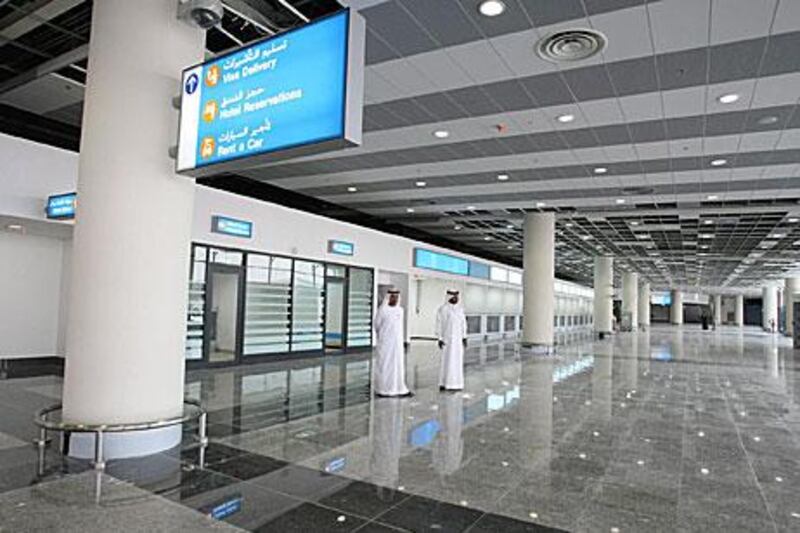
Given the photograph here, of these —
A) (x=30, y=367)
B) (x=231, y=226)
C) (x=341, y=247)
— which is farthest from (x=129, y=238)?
(x=341, y=247)

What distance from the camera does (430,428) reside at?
5.71m

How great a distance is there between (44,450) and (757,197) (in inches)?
588

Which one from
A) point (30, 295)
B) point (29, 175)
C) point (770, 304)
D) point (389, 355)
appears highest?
point (29, 175)

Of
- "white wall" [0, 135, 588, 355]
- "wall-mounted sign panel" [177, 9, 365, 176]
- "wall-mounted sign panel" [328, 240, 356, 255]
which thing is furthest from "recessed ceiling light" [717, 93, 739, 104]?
"wall-mounted sign panel" [328, 240, 356, 255]

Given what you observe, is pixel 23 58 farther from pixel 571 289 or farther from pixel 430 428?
pixel 571 289

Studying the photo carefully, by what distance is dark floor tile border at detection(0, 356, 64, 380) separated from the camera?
8320 mm

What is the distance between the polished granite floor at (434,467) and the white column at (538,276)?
7520 mm

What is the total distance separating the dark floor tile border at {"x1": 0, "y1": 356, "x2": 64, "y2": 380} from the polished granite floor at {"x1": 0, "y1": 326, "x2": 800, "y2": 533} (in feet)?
1.70

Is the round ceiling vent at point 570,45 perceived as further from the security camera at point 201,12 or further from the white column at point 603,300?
the white column at point 603,300

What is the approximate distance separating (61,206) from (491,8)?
6.60 m

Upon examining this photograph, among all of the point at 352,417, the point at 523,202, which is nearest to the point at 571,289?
the point at 523,202

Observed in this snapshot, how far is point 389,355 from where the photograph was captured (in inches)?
309

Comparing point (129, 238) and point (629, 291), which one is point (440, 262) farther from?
point (629, 291)

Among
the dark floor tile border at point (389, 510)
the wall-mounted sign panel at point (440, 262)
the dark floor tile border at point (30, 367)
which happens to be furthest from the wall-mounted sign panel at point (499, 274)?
the dark floor tile border at point (389, 510)
